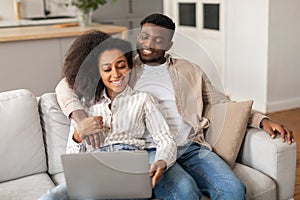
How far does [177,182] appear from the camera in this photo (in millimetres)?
1766

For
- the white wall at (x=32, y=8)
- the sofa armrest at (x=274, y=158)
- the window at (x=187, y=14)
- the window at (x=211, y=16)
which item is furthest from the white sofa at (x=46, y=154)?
the white wall at (x=32, y=8)

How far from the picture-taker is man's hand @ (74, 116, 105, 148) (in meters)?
1.71

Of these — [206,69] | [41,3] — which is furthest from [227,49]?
[206,69]

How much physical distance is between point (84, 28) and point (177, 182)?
2688mm

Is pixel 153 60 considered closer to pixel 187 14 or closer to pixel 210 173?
pixel 210 173

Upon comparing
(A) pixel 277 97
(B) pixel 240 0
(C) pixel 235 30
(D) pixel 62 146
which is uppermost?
(B) pixel 240 0

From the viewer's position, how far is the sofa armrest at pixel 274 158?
1.96 meters

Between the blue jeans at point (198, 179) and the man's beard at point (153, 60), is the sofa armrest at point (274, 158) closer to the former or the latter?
the blue jeans at point (198, 179)

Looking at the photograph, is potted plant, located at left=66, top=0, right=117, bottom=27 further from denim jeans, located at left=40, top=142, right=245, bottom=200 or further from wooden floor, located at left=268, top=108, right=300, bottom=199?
denim jeans, located at left=40, top=142, right=245, bottom=200

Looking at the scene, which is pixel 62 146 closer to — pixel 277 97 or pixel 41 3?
pixel 277 97

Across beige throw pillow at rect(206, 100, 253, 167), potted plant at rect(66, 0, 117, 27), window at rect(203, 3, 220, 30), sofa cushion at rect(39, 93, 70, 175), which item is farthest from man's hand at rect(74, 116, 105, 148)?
window at rect(203, 3, 220, 30)

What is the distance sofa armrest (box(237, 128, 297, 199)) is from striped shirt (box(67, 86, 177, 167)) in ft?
1.41

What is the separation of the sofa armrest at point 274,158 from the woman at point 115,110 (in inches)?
17.2

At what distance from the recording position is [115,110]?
173 cm
